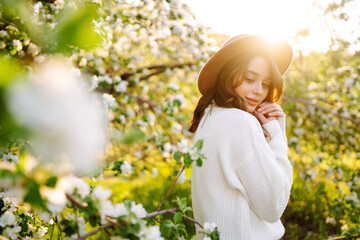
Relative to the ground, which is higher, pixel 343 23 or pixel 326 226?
pixel 343 23

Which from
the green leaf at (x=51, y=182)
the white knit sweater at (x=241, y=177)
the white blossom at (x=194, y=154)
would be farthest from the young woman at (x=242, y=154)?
the green leaf at (x=51, y=182)

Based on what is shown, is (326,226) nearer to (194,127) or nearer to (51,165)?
(194,127)

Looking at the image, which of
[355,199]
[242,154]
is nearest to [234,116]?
[242,154]

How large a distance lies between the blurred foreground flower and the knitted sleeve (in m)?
1.06

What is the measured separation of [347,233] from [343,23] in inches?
104

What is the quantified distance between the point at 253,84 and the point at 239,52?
0.20 m

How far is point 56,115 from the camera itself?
380mm

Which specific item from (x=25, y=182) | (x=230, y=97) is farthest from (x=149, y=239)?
(x=230, y=97)

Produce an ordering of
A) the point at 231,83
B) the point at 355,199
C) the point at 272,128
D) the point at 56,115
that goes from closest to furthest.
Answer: the point at 56,115 → the point at 272,128 → the point at 231,83 → the point at 355,199

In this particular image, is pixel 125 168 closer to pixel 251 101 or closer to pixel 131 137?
pixel 251 101

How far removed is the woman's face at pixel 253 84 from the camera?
5.56 feet

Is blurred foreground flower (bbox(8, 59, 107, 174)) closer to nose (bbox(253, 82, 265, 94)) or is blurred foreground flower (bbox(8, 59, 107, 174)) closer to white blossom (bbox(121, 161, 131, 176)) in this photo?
white blossom (bbox(121, 161, 131, 176))

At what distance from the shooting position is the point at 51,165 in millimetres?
439

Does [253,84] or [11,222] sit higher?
[253,84]
